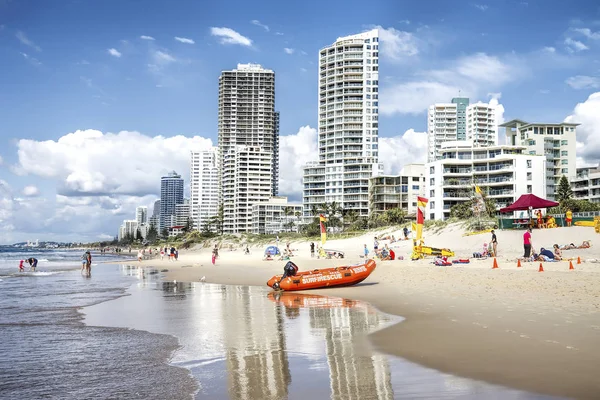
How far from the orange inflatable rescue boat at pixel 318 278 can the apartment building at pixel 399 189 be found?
288 ft

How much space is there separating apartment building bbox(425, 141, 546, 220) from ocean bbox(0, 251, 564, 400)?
6757 centimetres

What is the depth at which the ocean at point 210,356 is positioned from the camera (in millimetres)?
7293

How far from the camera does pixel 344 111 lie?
439 ft

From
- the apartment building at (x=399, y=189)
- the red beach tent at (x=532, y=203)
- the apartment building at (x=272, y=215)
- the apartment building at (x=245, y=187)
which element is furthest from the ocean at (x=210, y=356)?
the apartment building at (x=245, y=187)

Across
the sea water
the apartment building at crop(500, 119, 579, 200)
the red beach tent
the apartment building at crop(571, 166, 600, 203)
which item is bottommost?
the sea water

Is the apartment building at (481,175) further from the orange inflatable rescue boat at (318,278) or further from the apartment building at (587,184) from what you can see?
the orange inflatable rescue boat at (318,278)

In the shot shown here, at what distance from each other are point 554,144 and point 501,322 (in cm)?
11148

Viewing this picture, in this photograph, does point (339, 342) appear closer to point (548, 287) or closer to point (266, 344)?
point (266, 344)

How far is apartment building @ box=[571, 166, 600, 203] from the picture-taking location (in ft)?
315

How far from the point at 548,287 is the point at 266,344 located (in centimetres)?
1166

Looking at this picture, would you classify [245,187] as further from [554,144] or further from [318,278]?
[318,278]

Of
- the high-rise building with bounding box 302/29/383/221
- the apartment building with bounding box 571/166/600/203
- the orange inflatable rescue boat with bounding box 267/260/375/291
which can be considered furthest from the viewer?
the high-rise building with bounding box 302/29/383/221

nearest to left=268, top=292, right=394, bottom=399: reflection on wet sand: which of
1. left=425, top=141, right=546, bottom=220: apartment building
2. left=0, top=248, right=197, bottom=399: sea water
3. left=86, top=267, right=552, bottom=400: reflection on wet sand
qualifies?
left=86, top=267, right=552, bottom=400: reflection on wet sand

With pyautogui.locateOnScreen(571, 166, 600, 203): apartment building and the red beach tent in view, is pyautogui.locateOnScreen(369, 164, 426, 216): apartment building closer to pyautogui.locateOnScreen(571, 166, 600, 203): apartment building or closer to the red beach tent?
pyautogui.locateOnScreen(571, 166, 600, 203): apartment building
